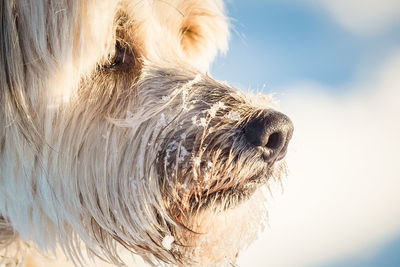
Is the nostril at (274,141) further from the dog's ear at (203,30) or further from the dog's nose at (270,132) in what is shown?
the dog's ear at (203,30)

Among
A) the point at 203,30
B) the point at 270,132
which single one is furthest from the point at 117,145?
the point at 203,30

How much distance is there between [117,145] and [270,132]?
69 cm

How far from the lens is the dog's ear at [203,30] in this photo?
2.82m

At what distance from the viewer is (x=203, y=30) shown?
3066 millimetres

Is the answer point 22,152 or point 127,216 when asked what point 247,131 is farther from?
point 22,152

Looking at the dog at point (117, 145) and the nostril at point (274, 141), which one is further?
the nostril at point (274, 141)

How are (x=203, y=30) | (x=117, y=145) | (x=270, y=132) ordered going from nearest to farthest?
1. (x=270, y=132)
2. (x=117, y=145)
3. (x=203, y=30)

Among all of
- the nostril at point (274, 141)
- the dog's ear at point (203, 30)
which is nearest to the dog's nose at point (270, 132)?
the nostril at point (274, 141)

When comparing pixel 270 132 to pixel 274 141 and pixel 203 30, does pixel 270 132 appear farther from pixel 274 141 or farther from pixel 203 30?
pixel 203 30

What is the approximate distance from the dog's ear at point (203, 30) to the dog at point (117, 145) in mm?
549

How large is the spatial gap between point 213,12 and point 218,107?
1.05m

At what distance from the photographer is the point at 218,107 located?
2.10 meters

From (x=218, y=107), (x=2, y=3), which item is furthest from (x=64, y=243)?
(x=2, y=3)

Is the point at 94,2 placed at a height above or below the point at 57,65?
above
